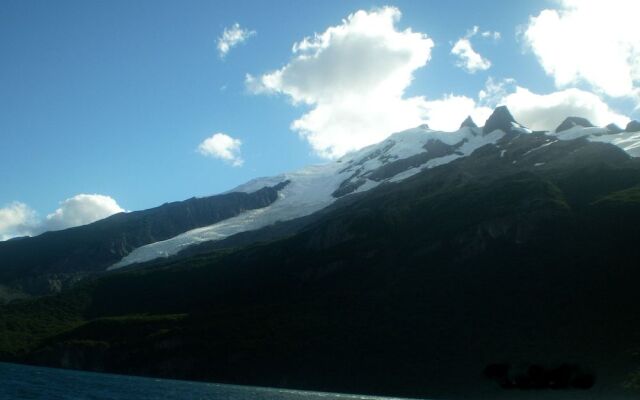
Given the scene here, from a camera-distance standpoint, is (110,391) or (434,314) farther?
(434,314)

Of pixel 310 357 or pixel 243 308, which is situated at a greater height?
pixel 243 308

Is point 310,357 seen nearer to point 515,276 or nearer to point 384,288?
point 384,288

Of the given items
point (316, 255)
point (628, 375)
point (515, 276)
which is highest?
point (316, 255)

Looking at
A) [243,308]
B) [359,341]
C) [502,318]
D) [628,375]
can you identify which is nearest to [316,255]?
[243,308]

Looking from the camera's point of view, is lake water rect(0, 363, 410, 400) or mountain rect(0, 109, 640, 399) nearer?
lake water rect(0, 363, 410, 400)

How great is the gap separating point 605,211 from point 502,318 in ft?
154

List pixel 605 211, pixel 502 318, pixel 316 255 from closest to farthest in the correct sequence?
pixel 502 318
pixel 605 211
pixel 316 255

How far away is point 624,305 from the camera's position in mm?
122000

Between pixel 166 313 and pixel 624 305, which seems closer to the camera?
pixel 624 305

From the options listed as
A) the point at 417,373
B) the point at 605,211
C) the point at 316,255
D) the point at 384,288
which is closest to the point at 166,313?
the point at 316,255

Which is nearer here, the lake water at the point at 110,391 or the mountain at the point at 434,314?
the lake water at the point at 110,391

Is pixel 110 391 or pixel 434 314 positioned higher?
pixel 110 391

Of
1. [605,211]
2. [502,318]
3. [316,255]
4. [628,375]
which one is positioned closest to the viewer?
[628,375]

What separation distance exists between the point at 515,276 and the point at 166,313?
9664 cm
